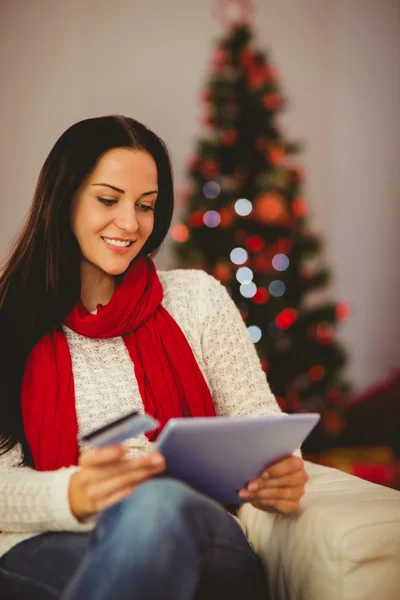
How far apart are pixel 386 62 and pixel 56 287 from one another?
3.08 metres

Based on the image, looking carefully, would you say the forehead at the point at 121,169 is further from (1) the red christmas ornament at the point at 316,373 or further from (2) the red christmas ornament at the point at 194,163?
(1) the red christmas ornament at the point at 316,373

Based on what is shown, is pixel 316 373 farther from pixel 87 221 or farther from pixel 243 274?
pixel 87 221

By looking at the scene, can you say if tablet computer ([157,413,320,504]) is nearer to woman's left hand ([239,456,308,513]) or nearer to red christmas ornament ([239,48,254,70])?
woman's left hand ([239,456,308,513])

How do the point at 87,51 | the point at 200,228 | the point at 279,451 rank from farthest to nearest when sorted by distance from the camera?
the point at 87,51 < the point at 200,228 < the point at 279,451

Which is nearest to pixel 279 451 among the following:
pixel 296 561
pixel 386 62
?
pixel 296 561

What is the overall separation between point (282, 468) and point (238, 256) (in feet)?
6.13

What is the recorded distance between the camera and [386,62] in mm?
3732

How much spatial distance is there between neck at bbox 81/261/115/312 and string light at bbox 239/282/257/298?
1.43 meters

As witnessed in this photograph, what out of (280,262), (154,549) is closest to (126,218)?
(154,549)

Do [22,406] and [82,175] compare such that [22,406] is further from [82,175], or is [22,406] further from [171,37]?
[171,37]

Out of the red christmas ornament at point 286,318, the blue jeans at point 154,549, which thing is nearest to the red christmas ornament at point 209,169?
the red christmas ornament at point 286,318

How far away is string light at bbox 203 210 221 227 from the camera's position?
2852 mm

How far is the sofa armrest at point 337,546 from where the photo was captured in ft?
3.13

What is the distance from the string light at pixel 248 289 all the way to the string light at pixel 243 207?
31 centimetres
